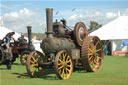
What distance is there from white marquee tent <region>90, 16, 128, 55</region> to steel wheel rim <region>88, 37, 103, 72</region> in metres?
12.2

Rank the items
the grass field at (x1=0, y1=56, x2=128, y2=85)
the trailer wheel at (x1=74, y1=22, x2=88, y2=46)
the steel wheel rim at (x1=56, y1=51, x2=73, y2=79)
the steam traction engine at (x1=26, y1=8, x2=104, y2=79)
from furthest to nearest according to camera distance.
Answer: the trailer wheel at (x1=74, y1=22, x2=88, y2=46) < the steam traction engine at (x1=26, y1=8, x2=104, y2=79) < the steel wheel rim at (x1=56, y1=51, x2=73, y2=79) < the grass field at (x1=0, y1=56, x2=128, y2=85)

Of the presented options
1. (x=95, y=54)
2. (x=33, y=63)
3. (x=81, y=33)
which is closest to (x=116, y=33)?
(x=95, y=54)

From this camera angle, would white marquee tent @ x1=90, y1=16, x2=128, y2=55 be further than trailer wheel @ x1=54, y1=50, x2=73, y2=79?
Yes

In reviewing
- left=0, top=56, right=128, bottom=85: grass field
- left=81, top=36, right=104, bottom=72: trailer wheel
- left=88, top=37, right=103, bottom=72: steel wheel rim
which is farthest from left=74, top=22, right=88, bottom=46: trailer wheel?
left=0, top=56, right=128, bottom=85: grass field

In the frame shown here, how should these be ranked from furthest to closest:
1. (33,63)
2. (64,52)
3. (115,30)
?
(115,30) → (33,63) → (64,52)

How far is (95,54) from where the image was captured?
30.2 ft

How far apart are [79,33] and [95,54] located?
122cm

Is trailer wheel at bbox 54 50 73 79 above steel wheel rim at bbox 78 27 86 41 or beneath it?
beneath

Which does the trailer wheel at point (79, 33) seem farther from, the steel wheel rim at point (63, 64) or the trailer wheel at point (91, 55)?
the steel wheel rim at point (63, 64)

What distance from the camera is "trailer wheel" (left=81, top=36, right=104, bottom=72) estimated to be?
340 inches

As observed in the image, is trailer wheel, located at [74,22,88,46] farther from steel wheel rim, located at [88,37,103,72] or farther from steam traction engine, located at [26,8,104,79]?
steel wheel rim, located at [88,37,103,72]

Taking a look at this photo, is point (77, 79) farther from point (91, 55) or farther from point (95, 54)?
point (95, 54)

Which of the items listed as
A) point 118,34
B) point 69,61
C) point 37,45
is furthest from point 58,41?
point 37,45

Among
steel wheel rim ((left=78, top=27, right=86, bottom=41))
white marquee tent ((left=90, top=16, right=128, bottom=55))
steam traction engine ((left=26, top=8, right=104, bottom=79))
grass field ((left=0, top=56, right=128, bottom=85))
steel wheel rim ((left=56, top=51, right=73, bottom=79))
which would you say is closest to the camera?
grass field ((left=0, top=56, right=128, bottom=85))
